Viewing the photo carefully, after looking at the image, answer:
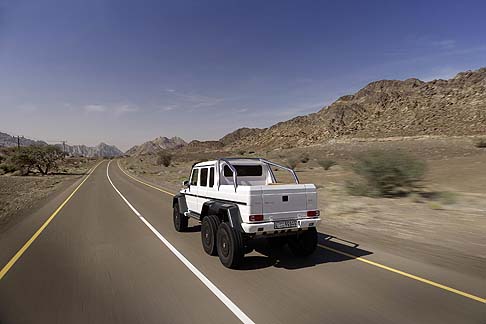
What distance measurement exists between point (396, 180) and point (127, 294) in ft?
45.9

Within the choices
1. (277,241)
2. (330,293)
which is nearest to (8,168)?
(277,241)

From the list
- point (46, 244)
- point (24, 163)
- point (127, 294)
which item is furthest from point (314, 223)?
point (24, 163)

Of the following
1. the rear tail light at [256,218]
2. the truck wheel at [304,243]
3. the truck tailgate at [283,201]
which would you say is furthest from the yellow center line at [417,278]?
the rear tail light at [256,218]

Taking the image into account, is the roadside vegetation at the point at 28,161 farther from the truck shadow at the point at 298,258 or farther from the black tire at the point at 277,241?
the truck shadow at the point at 298,258

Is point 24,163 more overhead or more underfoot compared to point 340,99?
more underfoot

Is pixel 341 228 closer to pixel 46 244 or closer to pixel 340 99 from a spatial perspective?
pixel 46 244

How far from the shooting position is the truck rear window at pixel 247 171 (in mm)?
8625

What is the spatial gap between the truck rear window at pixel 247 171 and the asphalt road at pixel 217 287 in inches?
73.0

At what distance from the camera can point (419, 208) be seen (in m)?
12.4

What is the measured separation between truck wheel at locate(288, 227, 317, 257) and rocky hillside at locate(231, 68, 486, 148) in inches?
2271

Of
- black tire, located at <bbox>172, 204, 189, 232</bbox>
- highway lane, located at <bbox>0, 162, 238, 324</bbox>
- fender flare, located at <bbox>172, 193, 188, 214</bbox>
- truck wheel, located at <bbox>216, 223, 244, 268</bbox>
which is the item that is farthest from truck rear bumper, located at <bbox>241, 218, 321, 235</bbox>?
black tire, located at <bbox>172, 204, 189, 232</bbox>

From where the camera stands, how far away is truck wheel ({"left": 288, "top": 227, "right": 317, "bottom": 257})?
722cm

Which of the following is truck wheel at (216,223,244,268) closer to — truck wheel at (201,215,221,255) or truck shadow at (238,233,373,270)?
truck shadow at (238,233,373,270)

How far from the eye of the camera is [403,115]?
Result: 73375 mm
